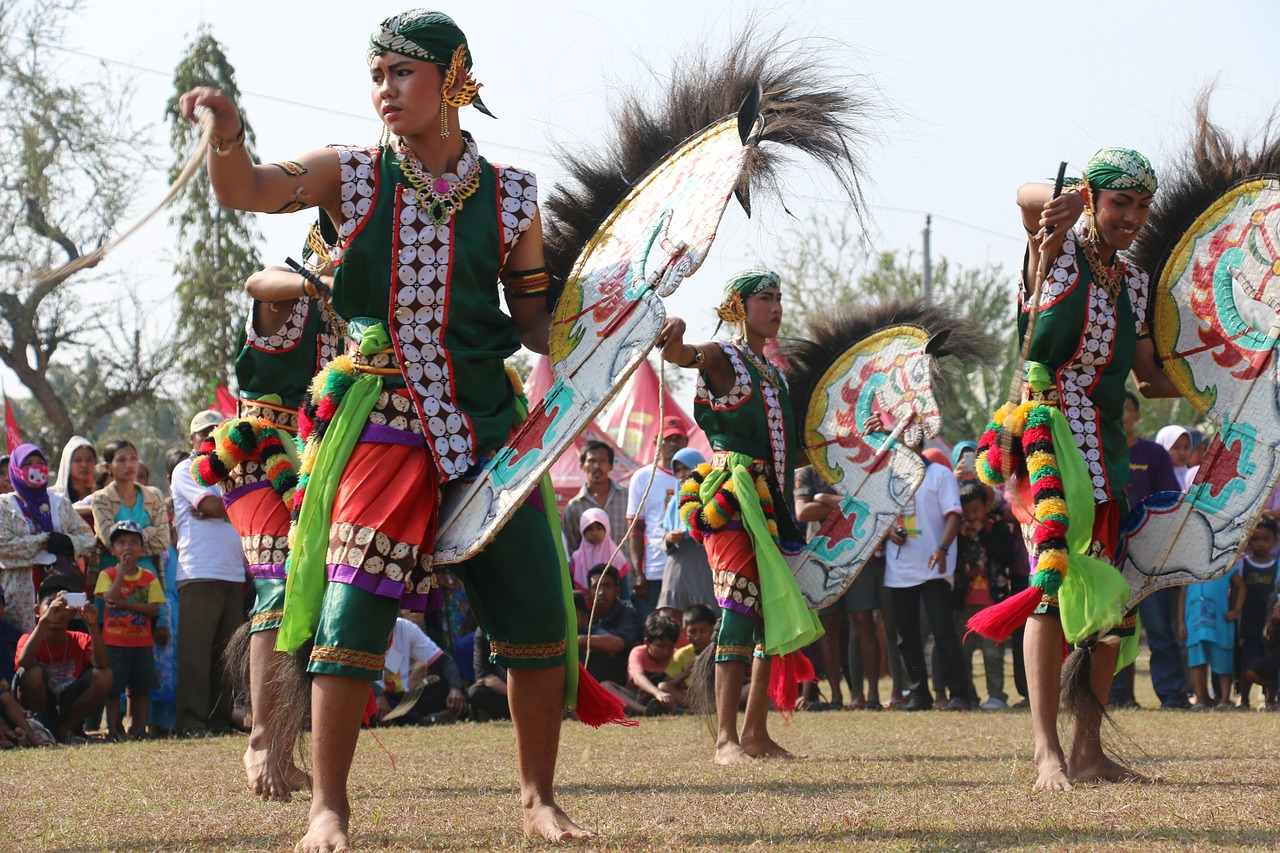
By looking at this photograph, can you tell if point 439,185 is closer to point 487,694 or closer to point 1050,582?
point 1050,582

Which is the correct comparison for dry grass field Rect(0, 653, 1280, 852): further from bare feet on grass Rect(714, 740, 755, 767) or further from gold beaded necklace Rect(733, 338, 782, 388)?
gold beaded necklace Rect(733, 338, 782, 388)

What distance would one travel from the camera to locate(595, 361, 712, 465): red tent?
56.6ft

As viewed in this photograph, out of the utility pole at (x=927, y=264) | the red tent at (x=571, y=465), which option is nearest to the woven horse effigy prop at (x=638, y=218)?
the red tent at (x=571, y=465)

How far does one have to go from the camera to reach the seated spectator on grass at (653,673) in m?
10.8

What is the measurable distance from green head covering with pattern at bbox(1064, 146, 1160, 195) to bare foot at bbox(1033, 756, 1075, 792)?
2092 mm

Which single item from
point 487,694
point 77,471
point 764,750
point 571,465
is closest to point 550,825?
point 764,750

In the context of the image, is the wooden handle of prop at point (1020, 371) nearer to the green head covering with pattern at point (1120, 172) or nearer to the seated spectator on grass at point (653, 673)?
the green head covering with pattern at point (1120, 172)

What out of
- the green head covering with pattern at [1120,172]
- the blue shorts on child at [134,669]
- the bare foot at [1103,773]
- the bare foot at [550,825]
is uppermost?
the green head covering with pattern at [1120,172]

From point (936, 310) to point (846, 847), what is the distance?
500cm

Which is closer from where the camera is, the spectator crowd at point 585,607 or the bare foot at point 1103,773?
the bare foot at point 1103,773

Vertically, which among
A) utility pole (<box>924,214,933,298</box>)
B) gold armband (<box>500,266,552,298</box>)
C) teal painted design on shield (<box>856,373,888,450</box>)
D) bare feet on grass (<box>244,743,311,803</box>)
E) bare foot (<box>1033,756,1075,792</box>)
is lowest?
bare feet on grass (<box>244,743,311,803</box>)

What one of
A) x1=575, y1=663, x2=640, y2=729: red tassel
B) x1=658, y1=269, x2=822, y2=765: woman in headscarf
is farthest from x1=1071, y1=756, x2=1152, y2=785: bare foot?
x1=575, y1=663, x2=640, y2=729: red tassel

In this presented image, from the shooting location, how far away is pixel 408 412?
3.92 metres

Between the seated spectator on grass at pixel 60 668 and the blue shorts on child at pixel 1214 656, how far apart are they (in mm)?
8031
